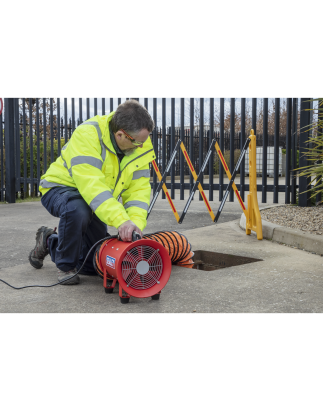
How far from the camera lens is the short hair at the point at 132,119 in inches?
117

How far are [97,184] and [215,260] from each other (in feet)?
5.89

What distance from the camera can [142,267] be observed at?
108 inches

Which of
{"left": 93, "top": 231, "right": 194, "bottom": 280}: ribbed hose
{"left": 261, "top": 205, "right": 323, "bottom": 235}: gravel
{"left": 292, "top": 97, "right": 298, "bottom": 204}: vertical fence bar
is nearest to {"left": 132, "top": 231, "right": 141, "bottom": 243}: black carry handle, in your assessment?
{"left": 93, "top": 231, "right": 194, "bottom": 280}: ribbed hose

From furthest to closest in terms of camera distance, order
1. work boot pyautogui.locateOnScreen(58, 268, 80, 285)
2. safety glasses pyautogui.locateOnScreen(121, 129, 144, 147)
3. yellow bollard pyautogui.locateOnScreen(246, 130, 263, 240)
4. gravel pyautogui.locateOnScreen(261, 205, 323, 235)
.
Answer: yellow bollard pyautogui.locateOnScreen(246, 130, 263, 240)
gravel pyautogui.locateOnScreen(261, 205, 323, 235)
work boot pyautogui.locateOnScreen(58, 268, 80, 285)
safety glasses pyautogui.locateOnScreen(121, 129, 144, 147)

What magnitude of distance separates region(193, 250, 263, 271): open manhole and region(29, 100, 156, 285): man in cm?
117

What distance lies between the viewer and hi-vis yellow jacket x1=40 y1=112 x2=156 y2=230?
2.90 metres

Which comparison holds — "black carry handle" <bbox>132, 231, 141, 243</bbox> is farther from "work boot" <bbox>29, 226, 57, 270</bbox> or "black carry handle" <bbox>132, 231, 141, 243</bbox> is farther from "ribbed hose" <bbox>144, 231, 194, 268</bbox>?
"work boot" <bbox>29, 226, 57, 270</bbox>

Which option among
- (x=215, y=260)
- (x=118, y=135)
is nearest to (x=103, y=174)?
(x=118, y=135)

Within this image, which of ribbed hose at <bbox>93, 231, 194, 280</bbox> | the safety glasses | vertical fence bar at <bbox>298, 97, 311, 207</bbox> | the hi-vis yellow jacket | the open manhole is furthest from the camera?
vertical fence bar at <bbox>298, 97, 311, 207</bbox>

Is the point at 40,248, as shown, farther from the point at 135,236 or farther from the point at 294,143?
the point at 294,143

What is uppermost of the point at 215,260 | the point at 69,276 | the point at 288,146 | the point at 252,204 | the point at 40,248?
the point at 288,146

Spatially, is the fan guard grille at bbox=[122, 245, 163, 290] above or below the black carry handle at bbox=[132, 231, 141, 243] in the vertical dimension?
below

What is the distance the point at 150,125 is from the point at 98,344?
1.56 meters

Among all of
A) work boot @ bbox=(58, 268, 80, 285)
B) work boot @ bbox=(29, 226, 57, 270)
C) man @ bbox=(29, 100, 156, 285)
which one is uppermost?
man @ bbox=(29, 100, 156, 285)
